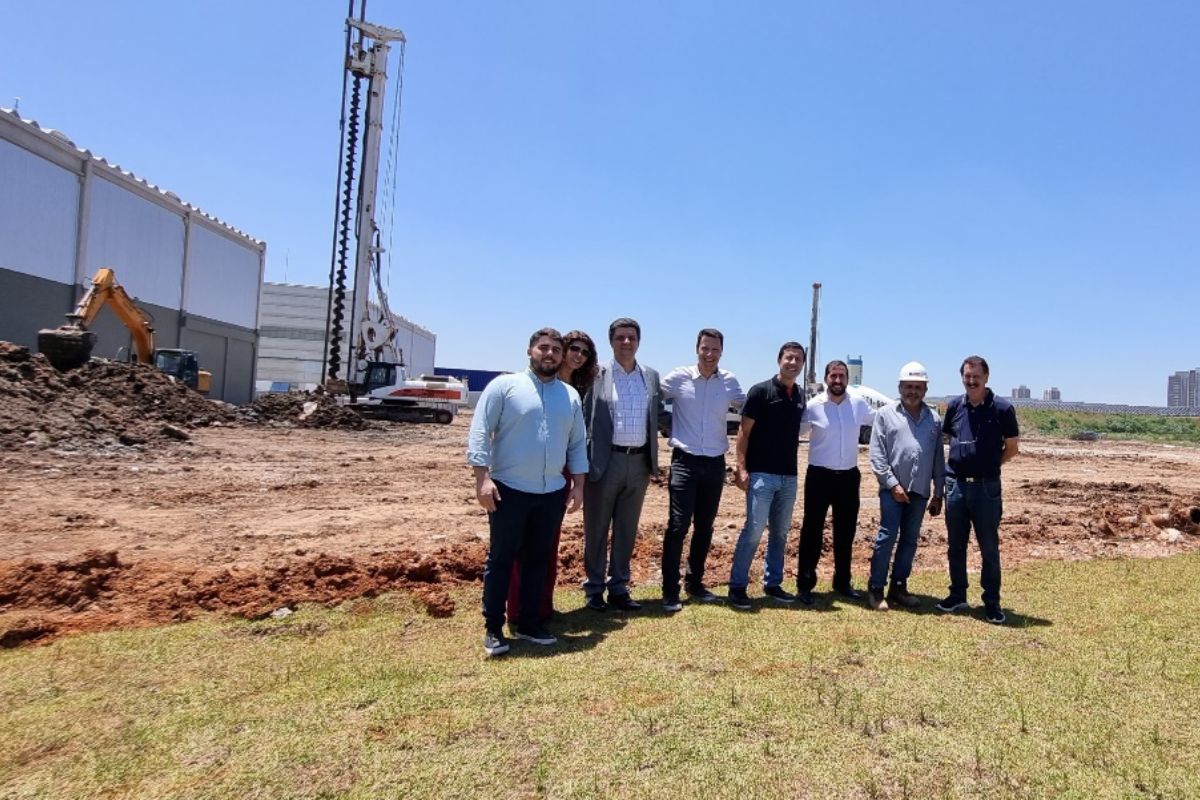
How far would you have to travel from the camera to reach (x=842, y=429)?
17.7 feet

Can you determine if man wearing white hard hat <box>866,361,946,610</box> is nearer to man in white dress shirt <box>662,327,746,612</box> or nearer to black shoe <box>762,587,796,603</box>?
black shoe <box>762,587,796,603</box>

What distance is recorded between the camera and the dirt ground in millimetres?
5195

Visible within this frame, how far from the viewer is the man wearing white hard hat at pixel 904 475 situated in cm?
533

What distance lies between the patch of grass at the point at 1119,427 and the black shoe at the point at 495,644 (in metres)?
46.6

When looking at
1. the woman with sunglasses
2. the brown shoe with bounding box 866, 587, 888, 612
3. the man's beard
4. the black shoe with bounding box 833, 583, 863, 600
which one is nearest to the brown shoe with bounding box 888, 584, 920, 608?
the brown shoe with bounding box 866, 587, 888, 612

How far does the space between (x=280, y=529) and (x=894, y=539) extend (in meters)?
6.30

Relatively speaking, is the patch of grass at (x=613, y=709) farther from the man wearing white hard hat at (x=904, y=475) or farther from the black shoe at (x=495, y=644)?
the man wearing white hard hat at (x=904, y=475)

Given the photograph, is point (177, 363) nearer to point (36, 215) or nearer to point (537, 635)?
point (36, 215)

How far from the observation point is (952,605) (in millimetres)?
5355

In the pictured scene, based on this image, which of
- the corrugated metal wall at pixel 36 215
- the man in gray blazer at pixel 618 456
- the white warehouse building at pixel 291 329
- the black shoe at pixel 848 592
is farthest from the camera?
the white warehouse building at pixel 291 329

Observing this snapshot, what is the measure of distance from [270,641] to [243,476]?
8716 millimetres

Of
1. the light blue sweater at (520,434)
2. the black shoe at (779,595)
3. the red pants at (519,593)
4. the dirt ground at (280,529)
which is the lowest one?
the dirt ground at (280,529)

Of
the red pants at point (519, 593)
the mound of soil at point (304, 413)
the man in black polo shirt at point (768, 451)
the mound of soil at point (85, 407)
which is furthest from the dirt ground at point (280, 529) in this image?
the mound of soil at point (304, 413)

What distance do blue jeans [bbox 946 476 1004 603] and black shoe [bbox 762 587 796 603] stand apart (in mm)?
1129
